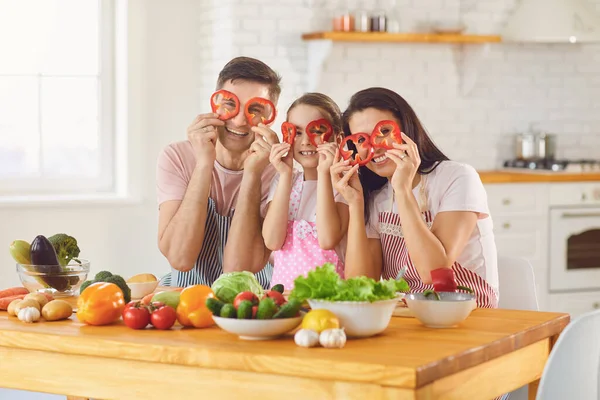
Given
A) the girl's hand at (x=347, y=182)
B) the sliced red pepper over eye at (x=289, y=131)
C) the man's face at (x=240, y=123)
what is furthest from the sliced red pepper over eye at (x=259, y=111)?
the girl's hand at (x=347, y=182)

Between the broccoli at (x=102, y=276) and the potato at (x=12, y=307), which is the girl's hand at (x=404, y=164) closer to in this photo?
the broccoli at (x=102, y=276)

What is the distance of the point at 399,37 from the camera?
577 centimetres

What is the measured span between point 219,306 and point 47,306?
0.49 meters

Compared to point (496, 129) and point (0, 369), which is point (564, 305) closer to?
point (496, 129)

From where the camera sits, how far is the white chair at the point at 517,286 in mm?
3025

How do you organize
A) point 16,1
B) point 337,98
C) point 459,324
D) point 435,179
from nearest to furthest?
point 459,324
point 435,179
point 16,1
point 337,98

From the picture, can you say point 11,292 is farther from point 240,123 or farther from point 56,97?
point 56,97

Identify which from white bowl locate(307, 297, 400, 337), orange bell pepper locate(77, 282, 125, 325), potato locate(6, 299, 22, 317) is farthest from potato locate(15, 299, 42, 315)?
white bowl locate(307, 297, 400, 337)

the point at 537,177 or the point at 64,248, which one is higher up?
the point at 537,177

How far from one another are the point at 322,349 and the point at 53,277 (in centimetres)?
104

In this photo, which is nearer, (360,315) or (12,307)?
(360,315)

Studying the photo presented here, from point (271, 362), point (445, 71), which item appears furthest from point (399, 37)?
point (271, 362)

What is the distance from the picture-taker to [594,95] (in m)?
6.78

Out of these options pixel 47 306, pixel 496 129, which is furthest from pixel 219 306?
pixel 496 129
